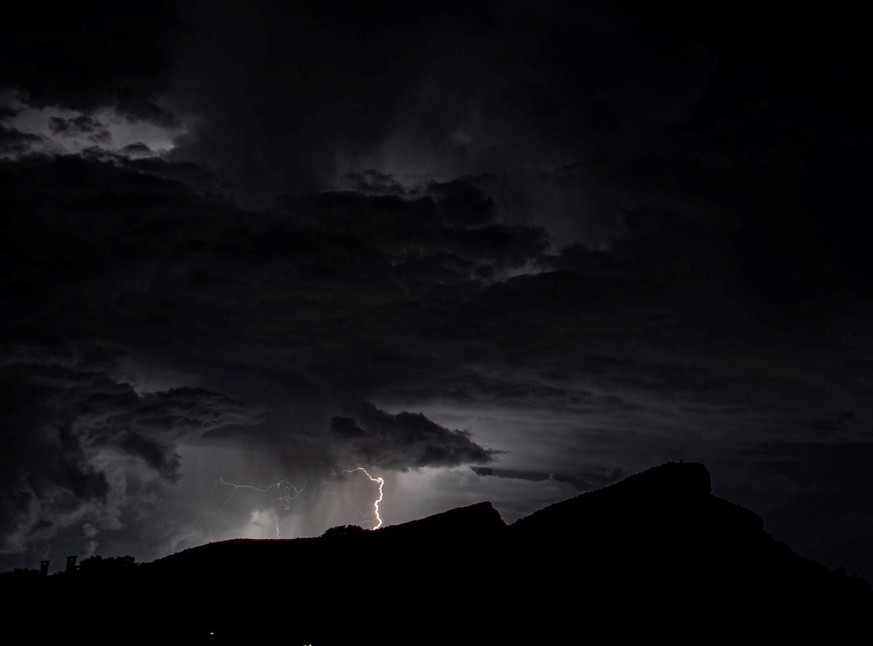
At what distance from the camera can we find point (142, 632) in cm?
3844

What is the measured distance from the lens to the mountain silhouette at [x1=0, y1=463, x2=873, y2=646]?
30703 millimetres

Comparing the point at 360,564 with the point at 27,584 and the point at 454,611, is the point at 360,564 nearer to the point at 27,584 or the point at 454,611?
the point at 454,611

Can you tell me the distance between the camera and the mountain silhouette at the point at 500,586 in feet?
101

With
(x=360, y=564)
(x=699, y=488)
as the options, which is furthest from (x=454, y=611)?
(x=699, y=488)

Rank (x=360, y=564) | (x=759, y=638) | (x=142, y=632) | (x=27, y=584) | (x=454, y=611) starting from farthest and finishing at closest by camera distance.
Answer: (x=27, y=584), (x=360, y=564), (x=142, y=632), (x=454, y=611), (x=759, y=638)

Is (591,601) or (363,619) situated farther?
(363,619)

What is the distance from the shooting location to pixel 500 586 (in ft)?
118

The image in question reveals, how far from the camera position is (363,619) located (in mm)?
36281

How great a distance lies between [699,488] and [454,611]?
13.9 metres

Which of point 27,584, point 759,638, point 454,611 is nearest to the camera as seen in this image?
point 759,638

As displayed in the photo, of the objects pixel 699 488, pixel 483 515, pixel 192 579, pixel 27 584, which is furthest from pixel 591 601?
pixel 27 584

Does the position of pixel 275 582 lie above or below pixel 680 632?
above

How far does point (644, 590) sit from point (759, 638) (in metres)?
4.82

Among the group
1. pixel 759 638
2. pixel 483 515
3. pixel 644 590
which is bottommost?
pixel 759 638
